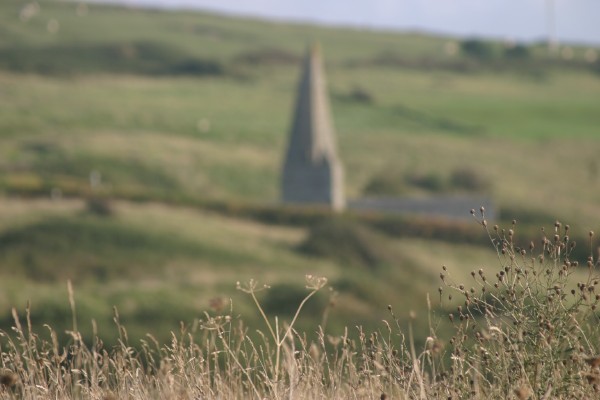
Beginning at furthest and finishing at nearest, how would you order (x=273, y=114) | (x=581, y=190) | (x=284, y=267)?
(x=273, y=114)
(x=581, y=190)
(x=284, y=267)

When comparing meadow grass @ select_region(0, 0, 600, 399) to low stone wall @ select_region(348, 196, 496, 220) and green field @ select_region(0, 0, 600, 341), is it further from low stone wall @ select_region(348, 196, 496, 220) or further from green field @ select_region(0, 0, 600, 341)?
low stone wall @ select_region(348, 196, 496, 220)

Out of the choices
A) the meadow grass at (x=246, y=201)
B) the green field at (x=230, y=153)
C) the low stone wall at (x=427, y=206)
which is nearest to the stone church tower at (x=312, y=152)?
the low stone wall at (x=427, y=206)

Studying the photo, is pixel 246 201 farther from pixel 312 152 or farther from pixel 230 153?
pixel 230 153

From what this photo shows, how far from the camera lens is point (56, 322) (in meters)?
33.5

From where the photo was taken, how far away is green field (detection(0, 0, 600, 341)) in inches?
1674

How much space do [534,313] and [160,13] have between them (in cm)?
15235

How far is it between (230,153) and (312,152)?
2930cm

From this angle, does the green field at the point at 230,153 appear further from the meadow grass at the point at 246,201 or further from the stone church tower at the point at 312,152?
the stone church tower at the point at 312,152

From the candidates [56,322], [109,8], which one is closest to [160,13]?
[109,8]

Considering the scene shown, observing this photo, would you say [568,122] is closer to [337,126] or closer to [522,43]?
[337,126]

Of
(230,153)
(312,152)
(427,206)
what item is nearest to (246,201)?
(312,152)

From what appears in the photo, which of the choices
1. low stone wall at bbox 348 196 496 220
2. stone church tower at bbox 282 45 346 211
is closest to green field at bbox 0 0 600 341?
low stone wall at bbox 348 196 496 220

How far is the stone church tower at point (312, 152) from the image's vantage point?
2618 inches

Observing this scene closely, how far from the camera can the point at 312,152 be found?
66750 mm
